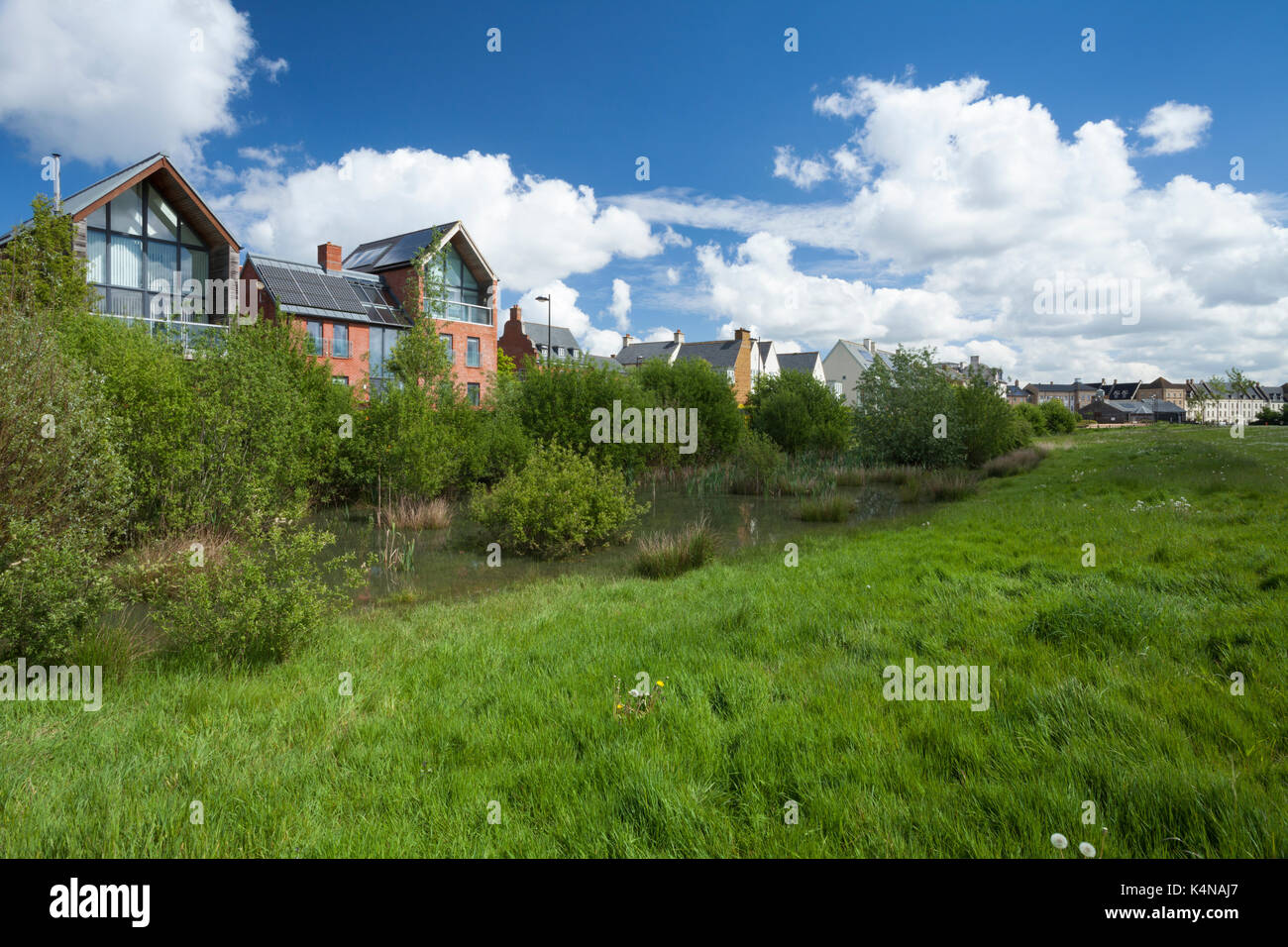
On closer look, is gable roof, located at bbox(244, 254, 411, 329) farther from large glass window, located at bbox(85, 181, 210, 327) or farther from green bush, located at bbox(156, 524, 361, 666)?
green bush, located at bbox(156, 524, 361, 666)

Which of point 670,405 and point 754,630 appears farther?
point 670,405

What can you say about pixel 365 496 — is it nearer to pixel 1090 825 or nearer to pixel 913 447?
pixel 1090 825

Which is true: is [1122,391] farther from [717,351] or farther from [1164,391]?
[717,351]

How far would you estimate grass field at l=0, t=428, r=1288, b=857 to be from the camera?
9.71 ft

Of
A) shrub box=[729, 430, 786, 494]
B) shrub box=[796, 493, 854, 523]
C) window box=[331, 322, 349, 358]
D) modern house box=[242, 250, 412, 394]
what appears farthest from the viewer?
window box=[331, 322, 349, 358]

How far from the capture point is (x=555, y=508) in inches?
516

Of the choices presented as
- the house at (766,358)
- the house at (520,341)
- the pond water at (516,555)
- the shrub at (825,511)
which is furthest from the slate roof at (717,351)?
the shrub at (825,511)

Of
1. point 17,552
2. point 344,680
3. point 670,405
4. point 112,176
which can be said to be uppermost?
point 112,176

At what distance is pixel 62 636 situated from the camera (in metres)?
5.36

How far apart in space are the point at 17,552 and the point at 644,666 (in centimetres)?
507

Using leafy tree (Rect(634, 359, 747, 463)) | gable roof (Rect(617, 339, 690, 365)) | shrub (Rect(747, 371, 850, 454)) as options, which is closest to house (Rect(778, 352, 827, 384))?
gable roof (Rect(617, 339, 690, 365))

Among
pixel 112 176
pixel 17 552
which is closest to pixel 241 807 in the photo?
pixel 17 552

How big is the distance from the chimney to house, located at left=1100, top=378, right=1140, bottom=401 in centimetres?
16909
